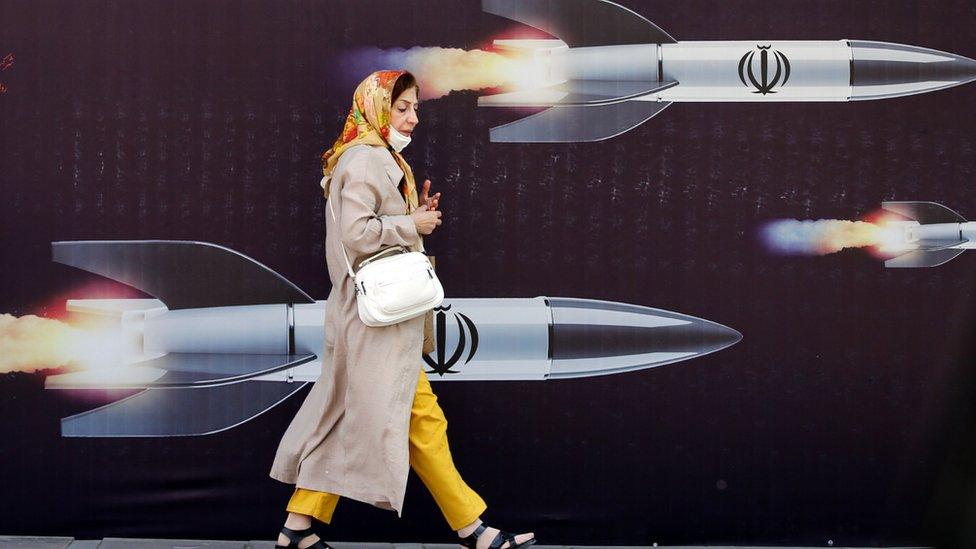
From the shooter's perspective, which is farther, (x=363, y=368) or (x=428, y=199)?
(x=428, y=199)

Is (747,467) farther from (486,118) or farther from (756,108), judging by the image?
(486,118)

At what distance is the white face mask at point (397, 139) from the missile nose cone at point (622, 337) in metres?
0.85

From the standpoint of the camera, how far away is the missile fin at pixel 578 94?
436 centimetres

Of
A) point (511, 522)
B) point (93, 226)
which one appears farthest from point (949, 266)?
point (93, 226)

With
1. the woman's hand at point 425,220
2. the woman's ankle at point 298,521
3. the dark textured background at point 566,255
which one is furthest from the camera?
the dark textured background at point 566,255

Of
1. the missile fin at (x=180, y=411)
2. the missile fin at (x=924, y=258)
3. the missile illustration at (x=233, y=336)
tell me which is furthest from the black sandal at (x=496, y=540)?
the missile fin at (x=924, y=258)

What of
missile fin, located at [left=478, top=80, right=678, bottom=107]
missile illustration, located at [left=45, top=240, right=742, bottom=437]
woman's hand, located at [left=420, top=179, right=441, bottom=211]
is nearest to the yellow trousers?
missile illustration, located at [left=45, top=240, right=742, bottom=437]

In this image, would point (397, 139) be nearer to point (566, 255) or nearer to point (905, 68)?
point (566, 255)

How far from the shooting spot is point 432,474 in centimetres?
391

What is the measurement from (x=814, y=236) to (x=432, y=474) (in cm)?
163

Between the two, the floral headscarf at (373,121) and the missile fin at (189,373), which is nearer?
the floral headscarf at (373,121)

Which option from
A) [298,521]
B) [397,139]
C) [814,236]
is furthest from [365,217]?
[814,236]

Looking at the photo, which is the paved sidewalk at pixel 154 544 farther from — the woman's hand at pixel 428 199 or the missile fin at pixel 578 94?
the missile fin at pixel 578 94

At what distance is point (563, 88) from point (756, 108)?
69 cm
